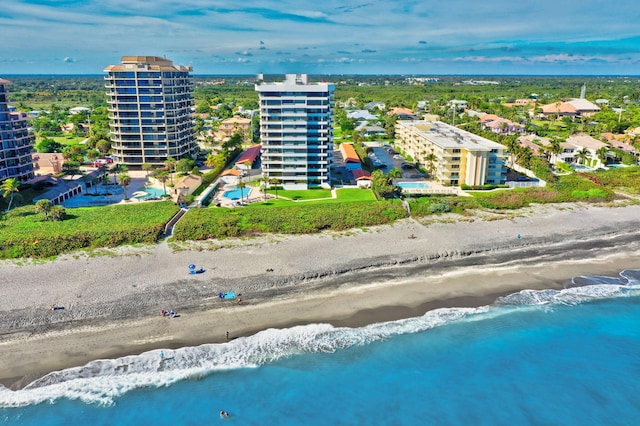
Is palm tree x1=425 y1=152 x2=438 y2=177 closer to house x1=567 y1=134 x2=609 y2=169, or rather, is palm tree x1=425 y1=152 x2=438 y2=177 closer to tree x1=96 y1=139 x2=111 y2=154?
house x1=567 y1=134 x2=609 y2=169

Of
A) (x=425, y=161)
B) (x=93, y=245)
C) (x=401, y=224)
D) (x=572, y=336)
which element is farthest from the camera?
(x=425, y=161)

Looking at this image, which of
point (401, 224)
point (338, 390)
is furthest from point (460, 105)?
point (338, 390)

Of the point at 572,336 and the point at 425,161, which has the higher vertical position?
the point at 425,161

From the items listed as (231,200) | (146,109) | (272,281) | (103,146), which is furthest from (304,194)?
(103,146)

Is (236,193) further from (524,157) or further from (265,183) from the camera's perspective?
(524,157)

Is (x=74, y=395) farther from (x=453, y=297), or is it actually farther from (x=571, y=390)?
(x=571, y=390)

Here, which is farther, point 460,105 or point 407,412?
point 460,105

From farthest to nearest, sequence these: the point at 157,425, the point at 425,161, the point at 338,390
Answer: the point at 425,161, the point at 338,390, the point at 157,425
